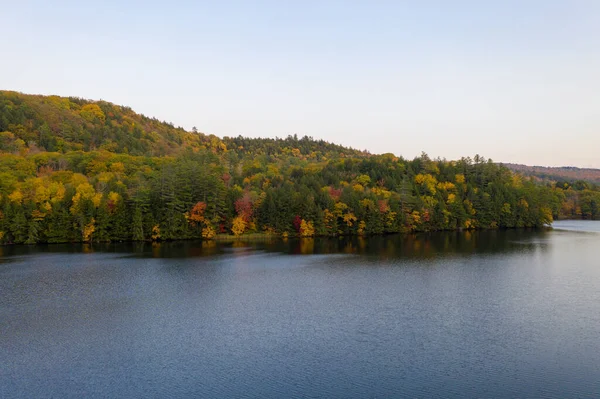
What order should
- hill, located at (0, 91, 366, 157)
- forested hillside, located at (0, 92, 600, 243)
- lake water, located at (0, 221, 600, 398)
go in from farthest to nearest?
1. hill, located at (0, 91, 366, 157)
2. forested hillside, located at (0, 92, 600, 243)
3. lake water, located at (0, 221, 600, 398)

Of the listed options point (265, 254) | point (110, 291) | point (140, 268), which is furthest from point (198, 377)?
point (265, 254)

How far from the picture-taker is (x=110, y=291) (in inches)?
1444

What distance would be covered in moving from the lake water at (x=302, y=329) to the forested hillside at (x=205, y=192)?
2486 cm

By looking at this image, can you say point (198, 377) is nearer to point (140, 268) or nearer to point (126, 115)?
point (140, 268)

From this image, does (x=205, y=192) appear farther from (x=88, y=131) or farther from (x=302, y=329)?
(x=88, y=131)

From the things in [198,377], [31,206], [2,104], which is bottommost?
[198,377]

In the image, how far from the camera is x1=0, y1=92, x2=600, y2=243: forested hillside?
239 feet

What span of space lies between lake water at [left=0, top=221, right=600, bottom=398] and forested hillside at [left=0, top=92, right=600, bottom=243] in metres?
24.9

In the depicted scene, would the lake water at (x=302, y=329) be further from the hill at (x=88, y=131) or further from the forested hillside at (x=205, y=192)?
the hill at (x=88, y=131)

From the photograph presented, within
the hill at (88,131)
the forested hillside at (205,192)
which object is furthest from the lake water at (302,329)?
the hill at (88,131)

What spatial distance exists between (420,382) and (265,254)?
39808 millimetres

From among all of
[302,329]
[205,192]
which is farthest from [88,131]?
[302,329]

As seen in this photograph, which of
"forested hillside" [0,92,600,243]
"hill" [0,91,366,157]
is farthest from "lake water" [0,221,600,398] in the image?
"hill" [0,91,366,157]

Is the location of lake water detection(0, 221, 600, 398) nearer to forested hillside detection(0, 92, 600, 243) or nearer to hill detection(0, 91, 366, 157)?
forested hillside detection(0, 92, 600, 243)
